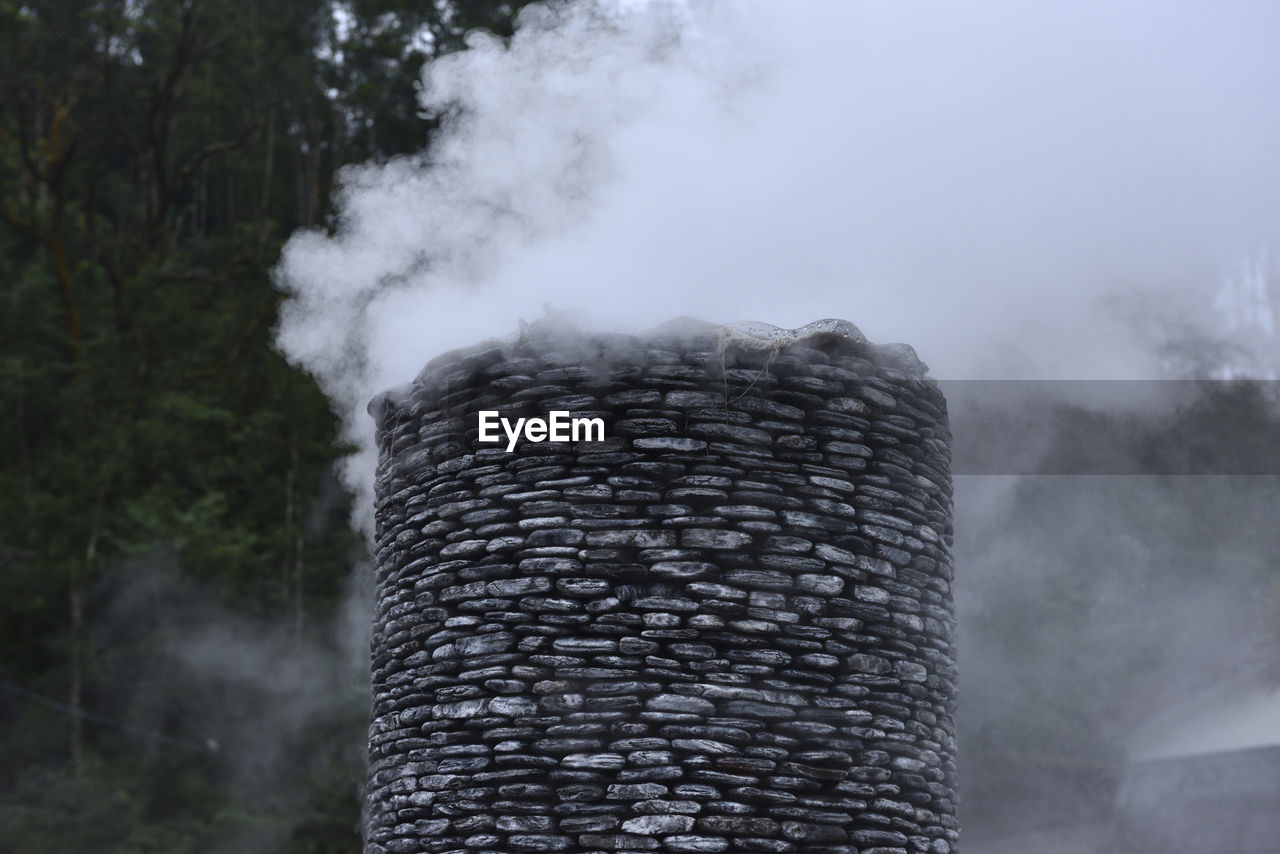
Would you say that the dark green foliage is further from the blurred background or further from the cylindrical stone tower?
the cylindrical stone tower

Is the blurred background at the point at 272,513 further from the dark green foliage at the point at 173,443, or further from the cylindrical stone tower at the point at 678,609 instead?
the cylindrical stone tower at the point at 678,609

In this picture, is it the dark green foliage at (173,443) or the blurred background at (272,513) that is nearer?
the blurred background at (272,513)

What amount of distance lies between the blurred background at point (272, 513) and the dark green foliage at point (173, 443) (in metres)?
0.06

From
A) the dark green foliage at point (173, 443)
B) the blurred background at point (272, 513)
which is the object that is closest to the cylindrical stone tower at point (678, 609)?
the blurred background at point (272, 513)

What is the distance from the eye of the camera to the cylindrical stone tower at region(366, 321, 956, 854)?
220 inches

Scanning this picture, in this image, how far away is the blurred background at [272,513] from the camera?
46.4ft

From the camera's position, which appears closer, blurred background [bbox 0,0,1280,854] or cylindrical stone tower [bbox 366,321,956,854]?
cylindrical stone tower [bbox 366,321,956,854]

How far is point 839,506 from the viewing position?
19.6 ft

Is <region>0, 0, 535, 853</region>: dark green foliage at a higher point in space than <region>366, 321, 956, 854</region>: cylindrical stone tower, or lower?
higher

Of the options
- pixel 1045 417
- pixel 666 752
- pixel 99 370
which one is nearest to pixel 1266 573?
pixel 1045 417

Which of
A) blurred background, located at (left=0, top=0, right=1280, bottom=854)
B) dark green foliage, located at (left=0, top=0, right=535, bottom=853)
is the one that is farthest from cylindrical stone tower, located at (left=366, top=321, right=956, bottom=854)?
dark green foliage, located at (left=0, top=0, right=535, bottom=853)

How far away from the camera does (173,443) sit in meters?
21.2

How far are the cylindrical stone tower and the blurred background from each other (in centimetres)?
402

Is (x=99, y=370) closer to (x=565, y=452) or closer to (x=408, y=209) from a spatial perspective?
(x=408, y=209)
